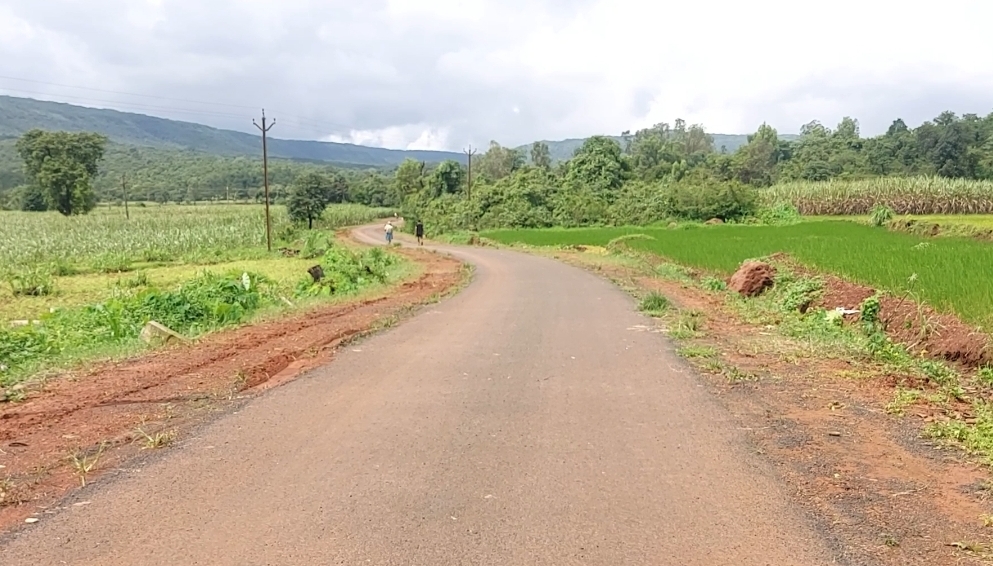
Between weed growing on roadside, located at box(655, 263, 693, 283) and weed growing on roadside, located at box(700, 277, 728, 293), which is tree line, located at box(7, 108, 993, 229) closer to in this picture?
weed growing on roadside, located at box(655, 263, 693, 283)

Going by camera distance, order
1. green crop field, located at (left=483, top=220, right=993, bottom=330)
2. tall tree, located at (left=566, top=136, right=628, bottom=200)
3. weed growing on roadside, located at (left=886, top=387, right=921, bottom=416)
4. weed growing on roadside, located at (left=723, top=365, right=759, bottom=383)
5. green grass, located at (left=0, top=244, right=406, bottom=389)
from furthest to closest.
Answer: tall tree, located at (left=566, top=136, right=628, bottom=200)
green crop field, located at (left=483, top=220, right=993, bottom=330)
green grass, located at (left=0, top=244, right=406, bottom=389)
weed growing on roadside, located at (left=723, top=365, right=759, bottom=383)
weed growing on roadside, located at (left=886, top=387, right=921, bottom=416)

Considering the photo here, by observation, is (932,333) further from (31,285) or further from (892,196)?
(892,196)

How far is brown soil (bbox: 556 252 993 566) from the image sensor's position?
4.22 metres

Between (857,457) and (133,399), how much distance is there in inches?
268

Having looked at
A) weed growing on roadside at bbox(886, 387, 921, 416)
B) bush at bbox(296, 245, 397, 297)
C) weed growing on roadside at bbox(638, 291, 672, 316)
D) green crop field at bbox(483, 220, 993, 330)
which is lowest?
bush at bbox(296, 245, 397, 297)

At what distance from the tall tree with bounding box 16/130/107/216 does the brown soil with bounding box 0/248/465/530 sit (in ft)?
263

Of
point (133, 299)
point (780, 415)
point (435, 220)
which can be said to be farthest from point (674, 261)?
point (435, 220)

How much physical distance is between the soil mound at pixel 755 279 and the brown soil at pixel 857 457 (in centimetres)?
747

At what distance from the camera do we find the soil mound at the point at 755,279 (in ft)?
57.8

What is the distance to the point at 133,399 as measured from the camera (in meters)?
7.50

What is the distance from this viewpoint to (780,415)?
6.92 meters

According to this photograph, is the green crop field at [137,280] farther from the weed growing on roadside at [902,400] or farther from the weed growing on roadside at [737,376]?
the weed growing on roadside at [902,400]

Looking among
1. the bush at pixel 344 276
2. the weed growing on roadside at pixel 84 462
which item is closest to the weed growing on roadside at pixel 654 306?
the bush at pixel 344 276

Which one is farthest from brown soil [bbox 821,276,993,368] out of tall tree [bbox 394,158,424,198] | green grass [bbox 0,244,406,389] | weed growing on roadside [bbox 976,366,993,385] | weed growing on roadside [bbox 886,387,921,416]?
tall tree [bbox 394,158,424,198]
